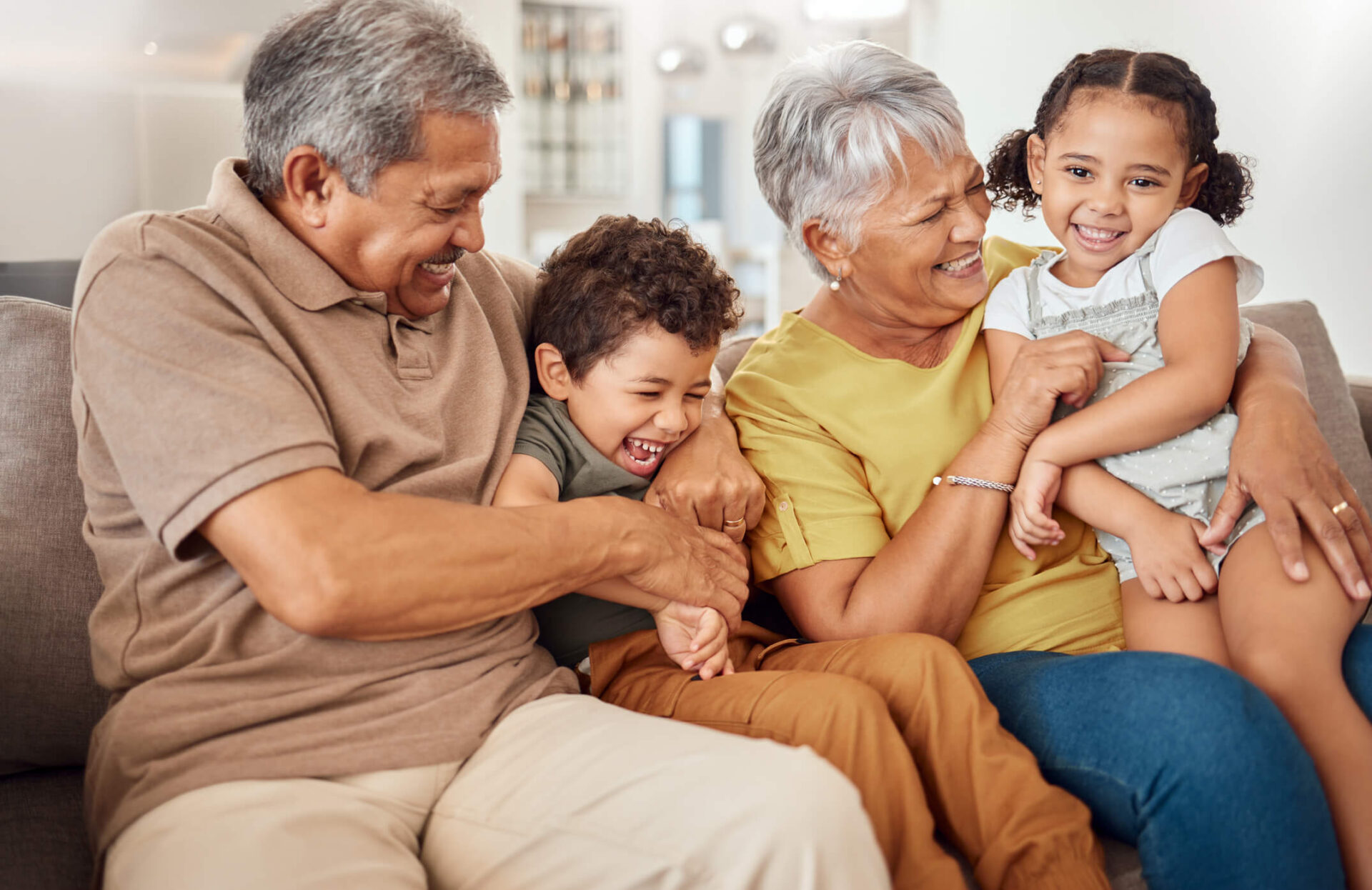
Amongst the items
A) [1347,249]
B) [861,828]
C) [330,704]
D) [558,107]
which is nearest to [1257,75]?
[1347,249]

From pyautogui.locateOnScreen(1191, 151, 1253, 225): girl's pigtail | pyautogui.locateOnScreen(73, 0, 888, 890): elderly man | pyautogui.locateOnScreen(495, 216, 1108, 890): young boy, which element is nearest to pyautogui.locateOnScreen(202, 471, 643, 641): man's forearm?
pyautogui.locateOnScreen(73, 0, 888, 890): elderly man

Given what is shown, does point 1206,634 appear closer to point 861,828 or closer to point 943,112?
point 861,828

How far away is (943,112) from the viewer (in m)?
1.52

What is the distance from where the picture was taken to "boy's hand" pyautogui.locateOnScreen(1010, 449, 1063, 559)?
4.55ft

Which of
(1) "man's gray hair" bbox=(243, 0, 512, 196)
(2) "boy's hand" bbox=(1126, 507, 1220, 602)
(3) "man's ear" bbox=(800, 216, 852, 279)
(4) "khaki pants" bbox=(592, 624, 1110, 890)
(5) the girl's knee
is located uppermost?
(1) "man's gray hair" bbox=(243, 0, 512, 196)

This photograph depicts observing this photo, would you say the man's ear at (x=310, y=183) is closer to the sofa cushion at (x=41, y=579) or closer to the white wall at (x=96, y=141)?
the sofa cushion at (x=41, y=579)

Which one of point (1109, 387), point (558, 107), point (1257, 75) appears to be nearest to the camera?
point (1109, 387)

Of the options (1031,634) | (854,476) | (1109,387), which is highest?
(1109,387)

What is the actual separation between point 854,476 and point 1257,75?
2458 millimetres

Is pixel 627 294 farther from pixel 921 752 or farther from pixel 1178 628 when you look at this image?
pixel 1178 628

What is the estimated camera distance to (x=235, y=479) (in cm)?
100

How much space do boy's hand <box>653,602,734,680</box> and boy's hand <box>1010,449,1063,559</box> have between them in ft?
1.41

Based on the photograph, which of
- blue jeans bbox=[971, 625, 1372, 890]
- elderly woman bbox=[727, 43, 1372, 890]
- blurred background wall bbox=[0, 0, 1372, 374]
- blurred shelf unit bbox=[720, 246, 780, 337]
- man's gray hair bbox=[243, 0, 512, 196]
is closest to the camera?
blue jeans bbox=[971, 625, 1372, 890]

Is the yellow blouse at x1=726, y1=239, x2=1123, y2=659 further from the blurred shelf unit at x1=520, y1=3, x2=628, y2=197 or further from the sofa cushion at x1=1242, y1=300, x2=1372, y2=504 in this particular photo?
the blurred shelf unit at x1=520, y1=3, x2=628, y2=197
